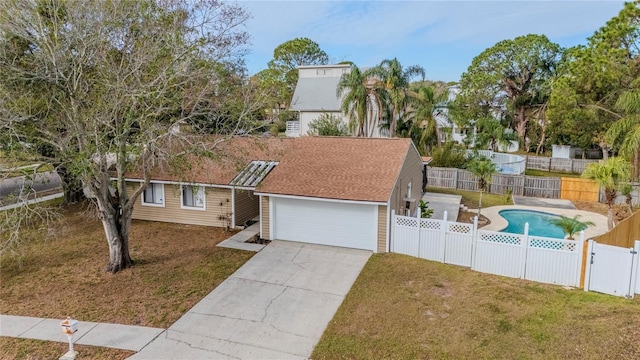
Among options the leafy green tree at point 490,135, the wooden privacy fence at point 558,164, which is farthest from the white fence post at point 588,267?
the wooden privacy fence at point 558,164

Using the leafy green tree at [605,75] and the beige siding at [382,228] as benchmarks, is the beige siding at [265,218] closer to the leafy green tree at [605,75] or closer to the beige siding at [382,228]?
the beige siding at [382,228]

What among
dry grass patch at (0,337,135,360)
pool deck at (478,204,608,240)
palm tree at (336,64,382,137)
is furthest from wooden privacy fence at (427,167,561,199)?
dry grass patch at (0,337,135,360)

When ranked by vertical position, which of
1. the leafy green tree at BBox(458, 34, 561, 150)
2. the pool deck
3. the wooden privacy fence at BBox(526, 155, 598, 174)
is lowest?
the pool deck

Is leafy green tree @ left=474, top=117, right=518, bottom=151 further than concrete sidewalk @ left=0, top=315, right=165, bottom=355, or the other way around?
leafy green tree @ left=474, top=117, right=518, bottom=151

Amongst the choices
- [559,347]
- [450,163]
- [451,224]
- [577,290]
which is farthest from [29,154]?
[450,163]

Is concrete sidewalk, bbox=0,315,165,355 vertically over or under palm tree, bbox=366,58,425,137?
under

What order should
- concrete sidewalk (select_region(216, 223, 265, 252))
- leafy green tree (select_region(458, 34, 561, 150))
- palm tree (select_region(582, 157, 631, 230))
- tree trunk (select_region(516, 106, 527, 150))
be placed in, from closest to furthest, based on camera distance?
concrete sidewalk (select_region(216, 223, 265, 252)) < palm tree (select_region(582, 157, 631, 230)) < leafy green tree (select_region(458, 34, 561, 150)) < tree trunk (select_region(516, 106, 527, 150))

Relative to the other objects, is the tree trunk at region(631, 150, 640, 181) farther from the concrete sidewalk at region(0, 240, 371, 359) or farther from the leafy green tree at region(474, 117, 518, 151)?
the concrete sidewalk at region(0, 240, 371, 359)
